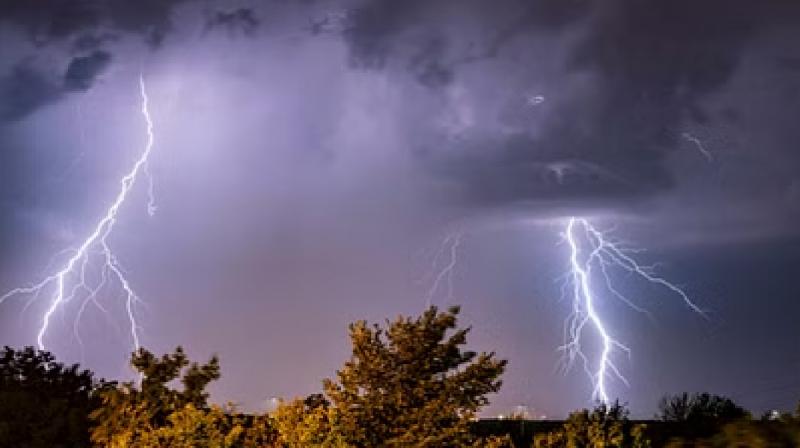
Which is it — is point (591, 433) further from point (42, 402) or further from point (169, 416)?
point (42, 402)

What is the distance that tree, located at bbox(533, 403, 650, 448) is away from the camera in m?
10.7

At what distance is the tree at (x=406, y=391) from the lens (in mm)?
11422

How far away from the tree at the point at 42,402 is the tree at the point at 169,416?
1.73 m

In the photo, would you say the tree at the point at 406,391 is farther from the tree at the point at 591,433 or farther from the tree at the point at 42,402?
the tree at the point at 42,402

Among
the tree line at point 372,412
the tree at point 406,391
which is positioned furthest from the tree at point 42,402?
Answer: the tree at point 406,391

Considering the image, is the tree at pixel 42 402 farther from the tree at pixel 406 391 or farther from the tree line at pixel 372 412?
the tree at pixel 406 391

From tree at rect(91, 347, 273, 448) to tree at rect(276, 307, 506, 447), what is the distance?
1.13 meters

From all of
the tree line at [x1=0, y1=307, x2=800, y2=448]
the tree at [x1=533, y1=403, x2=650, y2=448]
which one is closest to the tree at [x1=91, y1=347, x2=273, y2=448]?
the tree line at [x1=0, y1=307, x2=800, y2=448]

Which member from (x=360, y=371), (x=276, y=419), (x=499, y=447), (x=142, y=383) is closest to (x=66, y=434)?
(x=142, y=383)

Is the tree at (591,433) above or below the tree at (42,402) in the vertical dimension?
below

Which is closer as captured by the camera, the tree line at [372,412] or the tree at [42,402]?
the tree line at [372,412]

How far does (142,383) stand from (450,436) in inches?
158

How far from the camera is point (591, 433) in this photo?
35.3ft

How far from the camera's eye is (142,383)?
1349 cm
